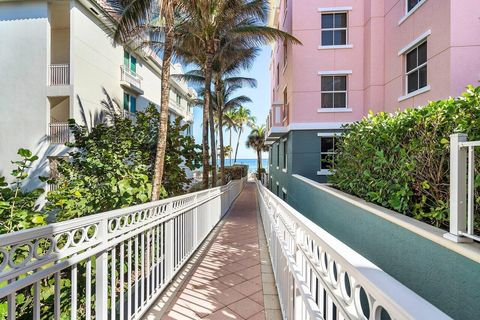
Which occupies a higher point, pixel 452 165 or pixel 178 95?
pixel 178 95

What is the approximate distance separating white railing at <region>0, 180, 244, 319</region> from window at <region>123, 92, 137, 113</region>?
1305cm

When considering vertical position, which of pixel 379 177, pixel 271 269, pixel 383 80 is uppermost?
pixel 383 80

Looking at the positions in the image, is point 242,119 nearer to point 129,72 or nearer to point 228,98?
point 228,98

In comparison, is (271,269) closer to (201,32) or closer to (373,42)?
(201,32)

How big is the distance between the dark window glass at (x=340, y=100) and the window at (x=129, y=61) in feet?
41.3

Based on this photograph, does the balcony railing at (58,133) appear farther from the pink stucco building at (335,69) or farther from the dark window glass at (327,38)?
the dark window glass at (327,38)

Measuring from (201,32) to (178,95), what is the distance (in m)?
18.0

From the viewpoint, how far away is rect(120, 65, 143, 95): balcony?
613 inches

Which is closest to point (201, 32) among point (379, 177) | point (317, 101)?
point (317, 101)

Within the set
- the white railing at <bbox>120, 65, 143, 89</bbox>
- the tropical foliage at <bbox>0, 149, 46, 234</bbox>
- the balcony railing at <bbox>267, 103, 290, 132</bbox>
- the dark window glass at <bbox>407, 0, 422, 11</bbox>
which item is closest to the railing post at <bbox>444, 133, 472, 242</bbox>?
the tropical foliage at <bbox>0, 149, 46, 234</bbox>

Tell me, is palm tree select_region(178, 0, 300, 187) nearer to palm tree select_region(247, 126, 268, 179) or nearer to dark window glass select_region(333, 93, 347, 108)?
dark window glass select_region(333, 93, 347, 108)

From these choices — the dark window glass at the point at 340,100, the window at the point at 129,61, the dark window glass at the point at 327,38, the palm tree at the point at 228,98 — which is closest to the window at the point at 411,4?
the dark window glass at the point at 327,38

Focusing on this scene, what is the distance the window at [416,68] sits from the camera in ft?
28.0

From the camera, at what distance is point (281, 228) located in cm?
344
